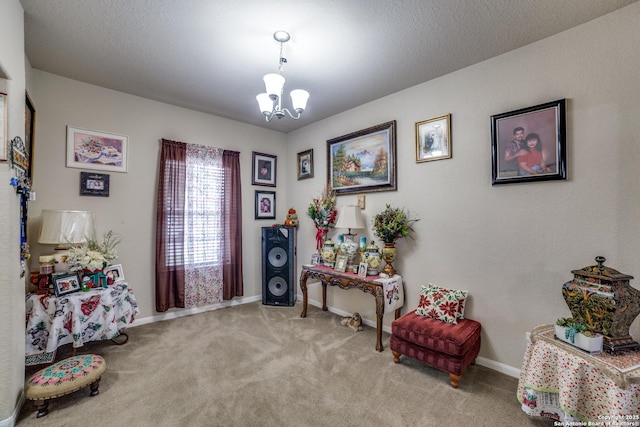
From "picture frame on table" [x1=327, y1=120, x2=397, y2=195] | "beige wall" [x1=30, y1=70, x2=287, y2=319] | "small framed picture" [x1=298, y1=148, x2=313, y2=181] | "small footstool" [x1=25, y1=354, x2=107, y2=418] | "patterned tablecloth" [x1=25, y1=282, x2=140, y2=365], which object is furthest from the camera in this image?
"small framed picture" [x1=298, y1=148, x2=313, y2=181]

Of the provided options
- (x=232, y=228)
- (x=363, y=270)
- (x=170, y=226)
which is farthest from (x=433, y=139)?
(x=170, y=226)

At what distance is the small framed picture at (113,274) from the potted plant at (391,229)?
109 inches

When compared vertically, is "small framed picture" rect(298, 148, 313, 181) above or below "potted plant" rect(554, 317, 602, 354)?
above

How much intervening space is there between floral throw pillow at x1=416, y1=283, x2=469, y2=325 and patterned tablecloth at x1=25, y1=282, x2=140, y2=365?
9.62 feet

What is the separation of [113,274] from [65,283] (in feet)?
1.49

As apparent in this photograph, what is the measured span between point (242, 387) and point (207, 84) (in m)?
2.94

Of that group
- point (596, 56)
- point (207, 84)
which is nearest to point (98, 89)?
point (207, 84)

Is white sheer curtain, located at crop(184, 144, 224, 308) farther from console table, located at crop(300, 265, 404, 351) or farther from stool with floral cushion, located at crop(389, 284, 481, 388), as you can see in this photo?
stool with floral cushion, located at crop(389, 284, 481, 388)

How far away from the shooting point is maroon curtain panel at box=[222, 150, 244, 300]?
3879 mm

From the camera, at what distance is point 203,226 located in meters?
3.71

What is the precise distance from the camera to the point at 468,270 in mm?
2549

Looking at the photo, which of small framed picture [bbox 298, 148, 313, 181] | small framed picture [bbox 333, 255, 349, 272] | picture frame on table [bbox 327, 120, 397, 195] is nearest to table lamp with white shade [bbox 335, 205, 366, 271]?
small framed picture [bbox 333, 255, 349, 272]

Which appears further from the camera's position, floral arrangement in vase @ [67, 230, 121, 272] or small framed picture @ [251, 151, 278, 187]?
small framed picture @ [251, 151, 278, 187]

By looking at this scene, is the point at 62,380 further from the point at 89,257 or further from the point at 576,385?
the point at 576,385
